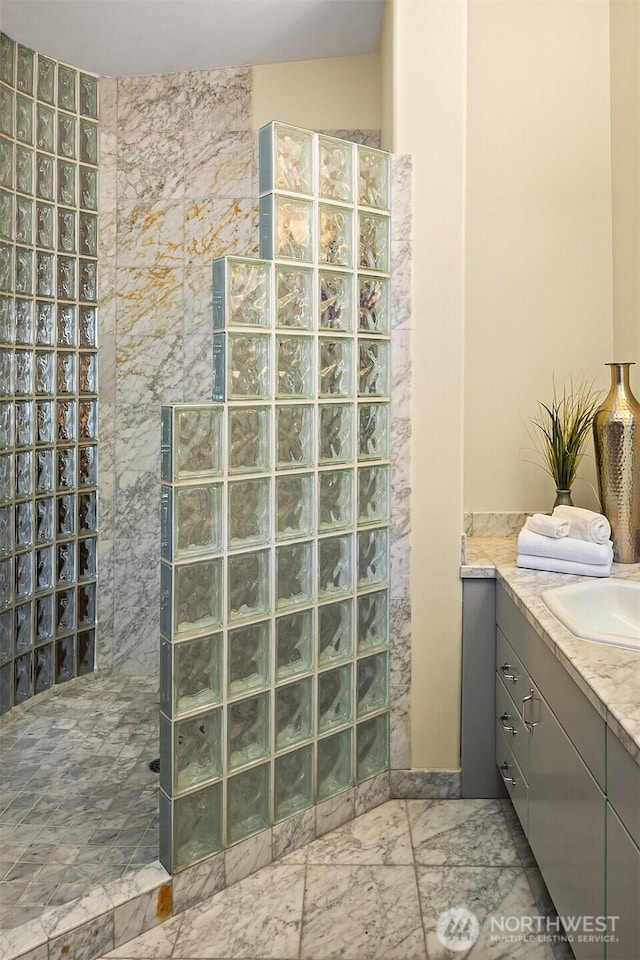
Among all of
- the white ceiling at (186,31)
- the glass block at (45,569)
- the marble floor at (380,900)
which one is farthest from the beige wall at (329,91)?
the marble floor at (380,900)

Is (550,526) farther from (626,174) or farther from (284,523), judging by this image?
(626,174)

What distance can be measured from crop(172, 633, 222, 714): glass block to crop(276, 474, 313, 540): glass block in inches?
13.5

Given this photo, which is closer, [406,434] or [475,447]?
[406,434]

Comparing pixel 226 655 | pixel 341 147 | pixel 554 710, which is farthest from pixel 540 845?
pixel 341 147

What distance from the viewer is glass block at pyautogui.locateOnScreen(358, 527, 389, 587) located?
234 cm

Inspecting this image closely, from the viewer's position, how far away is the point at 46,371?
312 cm

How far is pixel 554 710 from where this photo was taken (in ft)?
5.63

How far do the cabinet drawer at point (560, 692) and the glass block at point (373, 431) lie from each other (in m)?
0.54

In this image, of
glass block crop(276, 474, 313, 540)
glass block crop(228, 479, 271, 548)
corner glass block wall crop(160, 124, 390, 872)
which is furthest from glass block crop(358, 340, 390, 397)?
glass block crop(228, 479, 271, 548)

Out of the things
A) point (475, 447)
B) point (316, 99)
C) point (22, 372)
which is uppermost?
point (316, 99)

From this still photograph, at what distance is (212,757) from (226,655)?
26cm

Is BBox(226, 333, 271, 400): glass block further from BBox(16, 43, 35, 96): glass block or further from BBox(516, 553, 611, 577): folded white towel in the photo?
BBox(16, 43, 35, 96): glass block

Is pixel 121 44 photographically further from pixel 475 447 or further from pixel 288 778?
pixel 288 778

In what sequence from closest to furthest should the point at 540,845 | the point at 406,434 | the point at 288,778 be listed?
1. the point at 540,845
2. the point at 288,778
3. the point at 406,434
